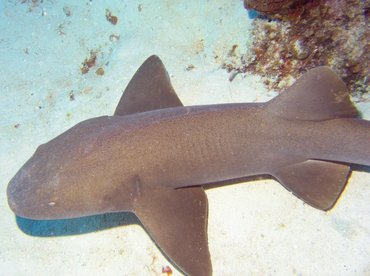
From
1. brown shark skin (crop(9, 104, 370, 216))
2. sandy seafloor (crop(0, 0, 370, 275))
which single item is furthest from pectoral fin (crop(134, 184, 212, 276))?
sandy seafloor (crop(0, 0, 370, 275))

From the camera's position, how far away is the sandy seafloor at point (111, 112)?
137 inches

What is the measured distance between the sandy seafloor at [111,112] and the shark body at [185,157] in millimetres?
432

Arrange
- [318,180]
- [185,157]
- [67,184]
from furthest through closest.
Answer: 1. [318,180]
2. [185,157]
3. [67,184]

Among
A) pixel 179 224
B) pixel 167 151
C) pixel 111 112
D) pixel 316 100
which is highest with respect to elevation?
pixel 316 100

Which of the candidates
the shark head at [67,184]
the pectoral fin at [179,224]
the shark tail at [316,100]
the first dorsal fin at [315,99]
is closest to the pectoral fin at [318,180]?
the shark tail at [316,100]

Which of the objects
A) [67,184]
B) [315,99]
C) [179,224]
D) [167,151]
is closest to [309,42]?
[315,99]

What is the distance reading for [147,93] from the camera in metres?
4.02

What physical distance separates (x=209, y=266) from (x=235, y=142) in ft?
4.05

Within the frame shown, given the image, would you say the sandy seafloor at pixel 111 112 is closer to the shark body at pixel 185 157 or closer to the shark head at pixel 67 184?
the shark body at pixel 185 157

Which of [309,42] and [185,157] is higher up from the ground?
[309,42]

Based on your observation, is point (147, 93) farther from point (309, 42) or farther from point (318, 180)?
point (318, 180)

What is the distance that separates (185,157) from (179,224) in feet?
2.24

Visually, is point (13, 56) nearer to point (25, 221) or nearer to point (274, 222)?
point (25, 221)

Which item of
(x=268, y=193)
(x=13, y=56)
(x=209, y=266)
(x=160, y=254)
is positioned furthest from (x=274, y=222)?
(x=13, y=56)
